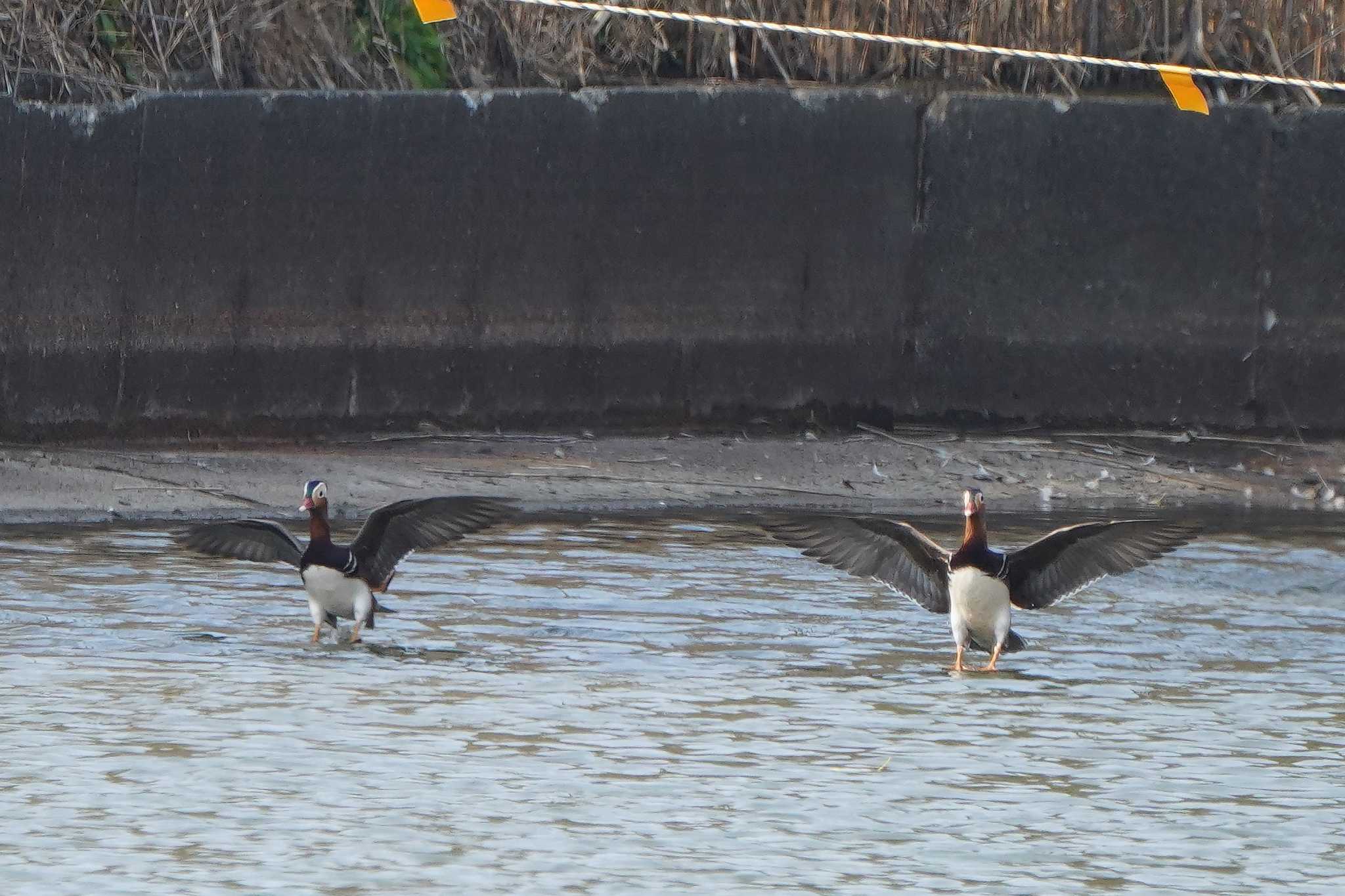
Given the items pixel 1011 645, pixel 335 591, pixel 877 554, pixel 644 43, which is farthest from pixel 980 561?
pixel 644 43

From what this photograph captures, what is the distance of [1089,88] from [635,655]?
5728mm

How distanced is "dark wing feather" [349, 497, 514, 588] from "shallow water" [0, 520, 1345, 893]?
27 cm

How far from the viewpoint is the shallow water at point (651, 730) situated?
5754 mm

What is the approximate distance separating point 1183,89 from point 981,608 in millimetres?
4385

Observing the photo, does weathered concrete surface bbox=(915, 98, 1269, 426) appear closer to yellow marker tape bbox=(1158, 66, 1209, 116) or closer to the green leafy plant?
yellow marker tape bbox=(1158, 66, 1209, 116)

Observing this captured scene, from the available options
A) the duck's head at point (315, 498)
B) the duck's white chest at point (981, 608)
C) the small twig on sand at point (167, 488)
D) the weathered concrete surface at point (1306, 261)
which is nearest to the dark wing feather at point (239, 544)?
the duck's head at point (315, 498)

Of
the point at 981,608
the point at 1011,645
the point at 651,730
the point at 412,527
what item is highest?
the point at 412,527

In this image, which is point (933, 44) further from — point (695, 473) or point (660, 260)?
point (695, 473)

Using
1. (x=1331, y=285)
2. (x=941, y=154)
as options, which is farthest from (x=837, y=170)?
(x=1331, y=285)

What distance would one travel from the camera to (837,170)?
1198 centimetres

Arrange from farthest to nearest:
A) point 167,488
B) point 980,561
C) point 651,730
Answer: point 167,488, point 980,561, point 651,730

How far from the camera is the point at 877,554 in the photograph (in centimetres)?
892

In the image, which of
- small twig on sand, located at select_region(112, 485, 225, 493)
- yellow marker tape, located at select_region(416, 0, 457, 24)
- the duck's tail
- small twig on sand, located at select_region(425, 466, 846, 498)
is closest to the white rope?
yellow marker tape, located at select_region(416, 0, 457, 24)

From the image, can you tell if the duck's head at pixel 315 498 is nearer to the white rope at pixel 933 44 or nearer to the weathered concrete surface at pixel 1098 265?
the white rope at pixel 933 44
